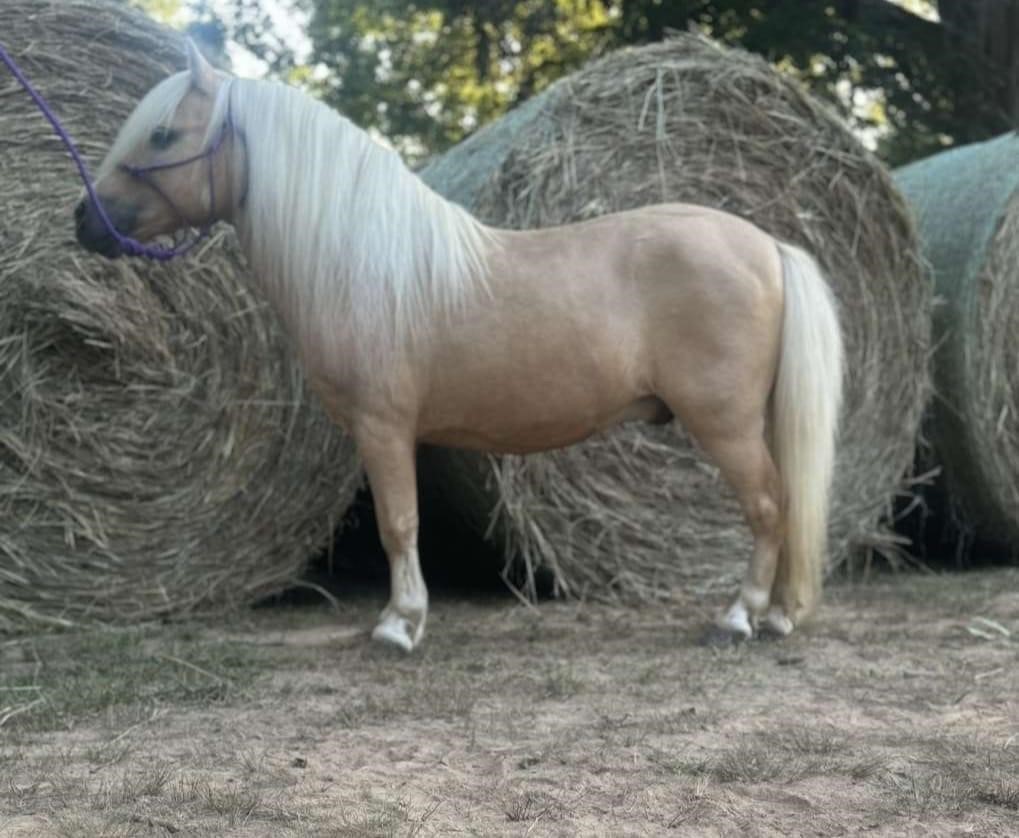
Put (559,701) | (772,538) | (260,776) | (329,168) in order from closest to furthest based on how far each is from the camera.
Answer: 1. (260,776)
2. (559,701)
3. (329,168)
4. (772,538)

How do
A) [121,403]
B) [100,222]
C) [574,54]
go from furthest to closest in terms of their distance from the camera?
[574,54] < [121,403] < [100,222]

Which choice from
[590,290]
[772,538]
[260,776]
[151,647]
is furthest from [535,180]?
[260,776]

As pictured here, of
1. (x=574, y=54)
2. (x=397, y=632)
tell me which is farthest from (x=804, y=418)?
(x=574, y=54)

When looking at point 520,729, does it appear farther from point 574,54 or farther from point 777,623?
→ point 574,54

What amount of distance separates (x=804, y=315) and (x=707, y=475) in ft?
3.16

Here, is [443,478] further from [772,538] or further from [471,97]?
[471,97]

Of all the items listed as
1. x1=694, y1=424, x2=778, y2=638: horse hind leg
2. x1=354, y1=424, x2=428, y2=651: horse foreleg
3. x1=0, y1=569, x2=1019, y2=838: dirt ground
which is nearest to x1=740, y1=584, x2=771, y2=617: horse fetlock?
x1=694, y1=424, x2=778, y2=638: horse hind leg

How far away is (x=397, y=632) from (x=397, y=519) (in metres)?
0.29

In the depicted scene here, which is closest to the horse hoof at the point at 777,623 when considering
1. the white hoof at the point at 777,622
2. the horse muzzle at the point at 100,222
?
the white hoof at the point at 777,622

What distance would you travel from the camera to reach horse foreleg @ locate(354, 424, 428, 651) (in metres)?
3.18

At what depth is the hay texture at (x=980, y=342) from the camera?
14.1 feet

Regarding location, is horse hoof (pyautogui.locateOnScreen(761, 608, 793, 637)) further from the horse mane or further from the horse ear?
the horse ear

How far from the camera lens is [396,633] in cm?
319

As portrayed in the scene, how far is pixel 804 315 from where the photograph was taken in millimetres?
3342
